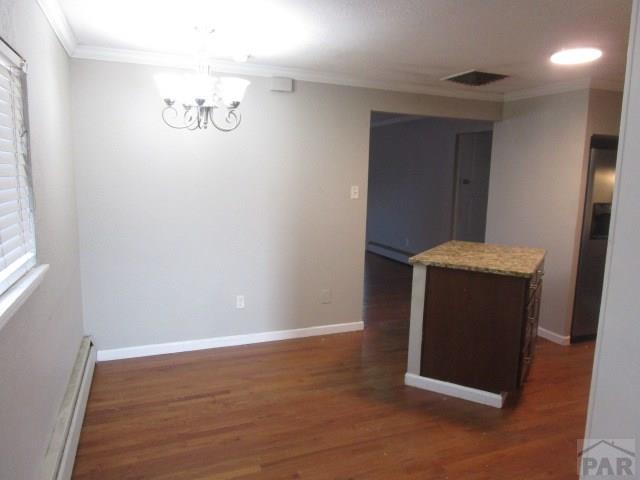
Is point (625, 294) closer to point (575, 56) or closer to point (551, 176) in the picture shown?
point (575, 56)

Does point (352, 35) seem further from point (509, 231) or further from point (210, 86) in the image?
point (509, 231)

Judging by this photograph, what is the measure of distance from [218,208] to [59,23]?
1545mm

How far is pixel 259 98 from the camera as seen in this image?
3533 millimetres

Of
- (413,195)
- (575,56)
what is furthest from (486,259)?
(413,195)

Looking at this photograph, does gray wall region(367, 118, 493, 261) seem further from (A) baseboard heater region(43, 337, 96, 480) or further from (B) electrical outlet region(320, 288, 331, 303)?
(A) baseboard heater region(43, 337, 96, 480)

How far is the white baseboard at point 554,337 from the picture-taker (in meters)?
3.95

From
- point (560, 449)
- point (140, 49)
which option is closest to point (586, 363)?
point (560, 449)

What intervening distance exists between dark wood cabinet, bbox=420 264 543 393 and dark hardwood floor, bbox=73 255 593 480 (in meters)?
0.20

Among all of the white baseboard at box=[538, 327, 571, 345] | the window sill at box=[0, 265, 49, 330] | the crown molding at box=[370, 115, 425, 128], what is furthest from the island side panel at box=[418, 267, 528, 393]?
the crown molding at box=[370, 115, 425, 128]

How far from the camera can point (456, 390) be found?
9.69ft

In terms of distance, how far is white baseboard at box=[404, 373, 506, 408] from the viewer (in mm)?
2854

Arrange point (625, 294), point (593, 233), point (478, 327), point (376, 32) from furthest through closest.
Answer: point (593, 233) < point (478, 327) < point (376, 32) < point (625, 294)

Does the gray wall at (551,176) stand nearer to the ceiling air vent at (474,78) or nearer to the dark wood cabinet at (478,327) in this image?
the ceiling air vent at (474,78)

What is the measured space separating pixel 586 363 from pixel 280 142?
2.94 metres
